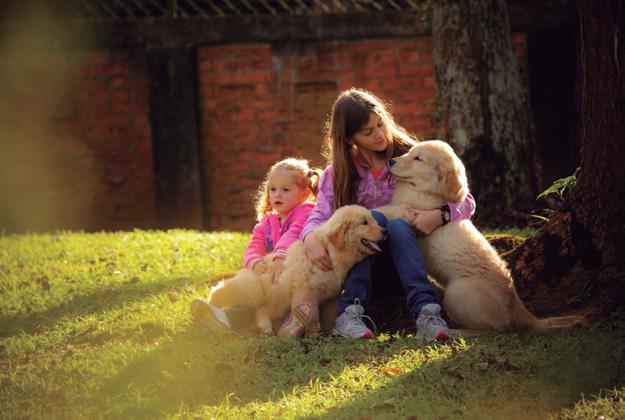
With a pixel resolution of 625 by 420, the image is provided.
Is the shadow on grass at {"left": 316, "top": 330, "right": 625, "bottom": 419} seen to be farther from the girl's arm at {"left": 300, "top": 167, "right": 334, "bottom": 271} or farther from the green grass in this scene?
the girl's arm at {"left": 300, "top": 167, "right": 334, "bottom": 271}

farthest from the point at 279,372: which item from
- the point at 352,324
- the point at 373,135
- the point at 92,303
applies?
the point at 92,303

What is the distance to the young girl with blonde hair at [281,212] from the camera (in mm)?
→ 5344

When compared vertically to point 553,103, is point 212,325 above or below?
below

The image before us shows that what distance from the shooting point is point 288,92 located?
9.96 m

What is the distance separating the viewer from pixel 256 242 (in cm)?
565

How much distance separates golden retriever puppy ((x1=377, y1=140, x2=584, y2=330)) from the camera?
4574 mm

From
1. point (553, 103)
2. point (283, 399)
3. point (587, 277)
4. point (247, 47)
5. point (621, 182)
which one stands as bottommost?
point (283, 399)

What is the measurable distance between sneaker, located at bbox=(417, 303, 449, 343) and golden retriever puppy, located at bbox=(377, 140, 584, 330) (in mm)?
98

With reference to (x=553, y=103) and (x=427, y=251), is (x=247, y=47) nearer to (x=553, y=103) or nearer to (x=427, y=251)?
(x=553, y=103)

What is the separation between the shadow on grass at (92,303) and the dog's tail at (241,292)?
112 cm

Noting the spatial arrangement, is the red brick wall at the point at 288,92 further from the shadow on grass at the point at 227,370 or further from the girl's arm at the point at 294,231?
the shadow on grass at the point at 227,370

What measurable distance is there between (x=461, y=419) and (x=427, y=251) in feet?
5.59

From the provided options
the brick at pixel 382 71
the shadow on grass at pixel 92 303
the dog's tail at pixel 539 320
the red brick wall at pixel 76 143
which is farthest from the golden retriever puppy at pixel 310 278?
the red brick wall at pixel 76 143

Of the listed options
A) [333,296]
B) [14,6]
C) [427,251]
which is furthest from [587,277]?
[14,6]
